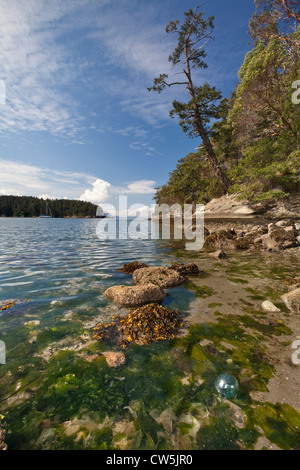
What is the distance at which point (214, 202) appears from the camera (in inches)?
1016

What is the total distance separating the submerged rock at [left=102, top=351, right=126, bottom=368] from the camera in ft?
10.3

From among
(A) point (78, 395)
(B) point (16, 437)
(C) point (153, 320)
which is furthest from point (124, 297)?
(B) point (16, 437)

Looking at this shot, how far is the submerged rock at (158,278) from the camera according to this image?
21.7 ft

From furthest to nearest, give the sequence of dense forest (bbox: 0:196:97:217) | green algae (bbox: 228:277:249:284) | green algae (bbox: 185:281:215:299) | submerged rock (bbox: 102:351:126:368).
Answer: dense forest (bbox: 0:196:97:217) → green algae (bbox: 228:277:249:284) → green algae (bbox: 185:281:215:299) → submerged rock (bbox: 102:351:126:368)

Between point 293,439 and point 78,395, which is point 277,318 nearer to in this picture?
point 293,439

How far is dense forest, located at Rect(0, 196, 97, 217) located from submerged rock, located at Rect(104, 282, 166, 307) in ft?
628

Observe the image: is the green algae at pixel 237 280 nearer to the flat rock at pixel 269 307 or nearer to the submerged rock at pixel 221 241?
the flat rock at pixel 269 307

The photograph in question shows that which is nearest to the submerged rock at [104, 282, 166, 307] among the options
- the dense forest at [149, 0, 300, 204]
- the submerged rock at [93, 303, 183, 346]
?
the submerged rock at [93, 303, 183, 346]

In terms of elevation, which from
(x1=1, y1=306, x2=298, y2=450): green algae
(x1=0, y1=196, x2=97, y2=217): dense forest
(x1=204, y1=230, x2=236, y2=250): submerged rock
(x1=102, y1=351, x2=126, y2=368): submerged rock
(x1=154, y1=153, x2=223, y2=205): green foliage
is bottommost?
(x1=1, y1=306, x2=298, y2=450): green algae

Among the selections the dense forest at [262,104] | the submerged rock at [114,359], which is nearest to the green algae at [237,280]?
the submerged rock at [114,359]

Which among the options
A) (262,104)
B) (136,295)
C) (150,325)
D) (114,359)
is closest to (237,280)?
(136,295)

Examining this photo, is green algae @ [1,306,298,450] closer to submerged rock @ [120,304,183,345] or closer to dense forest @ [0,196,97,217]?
submerged rock @ [120,304,183,345]

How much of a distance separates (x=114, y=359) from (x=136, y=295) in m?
2.17
